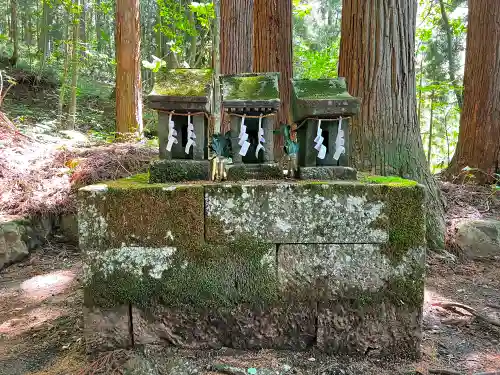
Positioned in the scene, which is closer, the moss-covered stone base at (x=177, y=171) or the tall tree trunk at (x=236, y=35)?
the moss-covered stone base at (x=177, y=171)

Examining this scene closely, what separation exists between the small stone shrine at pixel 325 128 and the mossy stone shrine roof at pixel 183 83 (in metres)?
0.66

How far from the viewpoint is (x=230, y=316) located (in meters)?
2.39

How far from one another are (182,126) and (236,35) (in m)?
3.67

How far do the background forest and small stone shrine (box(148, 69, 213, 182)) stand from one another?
213 inches

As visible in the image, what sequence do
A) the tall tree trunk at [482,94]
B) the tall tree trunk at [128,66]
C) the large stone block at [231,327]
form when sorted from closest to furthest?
1. the large stone block at [231,327]
2. the tall tree trunk at [482,94]
3. the tall tree trunk at [128,66]

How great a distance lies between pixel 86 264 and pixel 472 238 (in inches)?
172

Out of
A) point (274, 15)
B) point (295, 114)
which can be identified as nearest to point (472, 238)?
point (295, 114)

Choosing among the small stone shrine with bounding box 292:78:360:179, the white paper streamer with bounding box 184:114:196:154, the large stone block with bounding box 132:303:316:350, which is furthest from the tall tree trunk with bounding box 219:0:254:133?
the large stone block with bounding box 132:303:316:350

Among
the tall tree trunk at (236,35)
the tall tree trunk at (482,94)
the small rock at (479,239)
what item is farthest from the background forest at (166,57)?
the small rock at (479,239)

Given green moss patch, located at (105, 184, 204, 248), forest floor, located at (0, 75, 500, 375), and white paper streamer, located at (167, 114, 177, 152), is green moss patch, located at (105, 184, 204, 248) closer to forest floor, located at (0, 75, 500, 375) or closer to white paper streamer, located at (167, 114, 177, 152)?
white paper streamer, located at (167, 114, 177, 152)

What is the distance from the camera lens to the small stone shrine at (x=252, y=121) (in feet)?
8.52

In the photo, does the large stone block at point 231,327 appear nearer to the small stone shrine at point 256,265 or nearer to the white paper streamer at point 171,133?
the small stone shrine at point 256,265

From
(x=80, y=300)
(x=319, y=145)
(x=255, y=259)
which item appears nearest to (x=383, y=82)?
(x=319, y=145)

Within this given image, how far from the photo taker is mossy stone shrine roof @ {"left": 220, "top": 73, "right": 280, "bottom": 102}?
8.61ft
